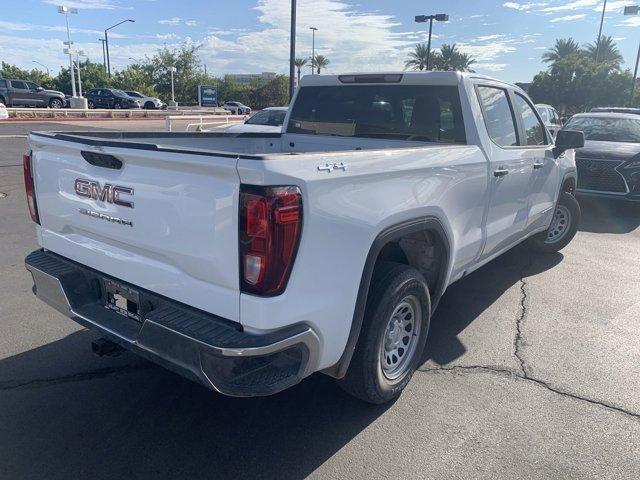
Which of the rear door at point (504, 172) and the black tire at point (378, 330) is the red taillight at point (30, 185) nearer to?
the black tire at point (378, 330)

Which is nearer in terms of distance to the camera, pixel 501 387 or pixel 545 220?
pixel 501 387

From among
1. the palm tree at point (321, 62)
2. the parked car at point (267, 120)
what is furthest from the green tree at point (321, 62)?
the parked car at point (267, 120)

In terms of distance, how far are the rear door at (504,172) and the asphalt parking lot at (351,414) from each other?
2.60 feet

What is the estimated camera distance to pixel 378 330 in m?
2.85

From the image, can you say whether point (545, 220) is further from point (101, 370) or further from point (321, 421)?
point (101, 370)

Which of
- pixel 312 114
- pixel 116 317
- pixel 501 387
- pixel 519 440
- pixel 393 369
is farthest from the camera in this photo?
pixel 312 114

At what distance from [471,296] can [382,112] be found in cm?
202

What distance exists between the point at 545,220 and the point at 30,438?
5.07 meters

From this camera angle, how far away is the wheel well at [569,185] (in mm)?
6225

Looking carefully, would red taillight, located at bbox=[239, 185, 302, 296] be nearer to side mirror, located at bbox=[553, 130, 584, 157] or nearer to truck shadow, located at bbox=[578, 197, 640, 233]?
side mirror, located at bbox=[553, 130, 584, 157]

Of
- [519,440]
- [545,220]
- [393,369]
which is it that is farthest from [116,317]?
[545,220]

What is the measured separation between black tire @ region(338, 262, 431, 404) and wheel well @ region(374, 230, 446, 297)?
0.32 m

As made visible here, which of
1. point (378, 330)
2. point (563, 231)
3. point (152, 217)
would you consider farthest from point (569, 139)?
point (152, 217)

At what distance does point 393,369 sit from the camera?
3.26 meters
